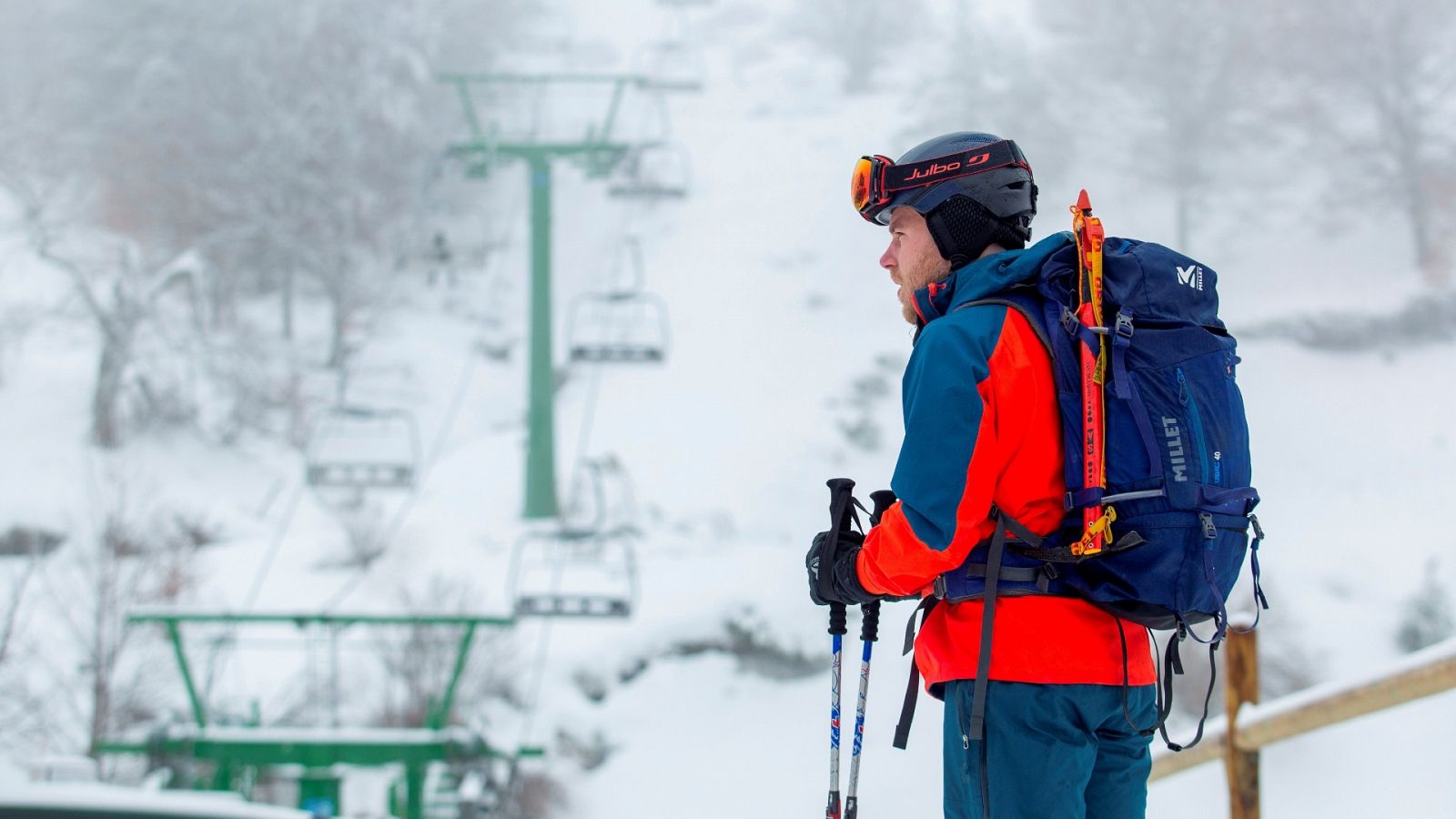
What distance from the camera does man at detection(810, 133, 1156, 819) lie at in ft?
4.81

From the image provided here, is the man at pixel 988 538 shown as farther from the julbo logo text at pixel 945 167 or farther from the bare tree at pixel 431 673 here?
the bare tree at pixel 431 673

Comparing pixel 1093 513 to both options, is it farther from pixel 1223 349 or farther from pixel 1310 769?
pixel 1310 769

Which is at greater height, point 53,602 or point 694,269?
point 694,269

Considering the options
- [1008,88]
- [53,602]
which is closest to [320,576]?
[53,602]

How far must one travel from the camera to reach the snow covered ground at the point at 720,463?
14.3 metres

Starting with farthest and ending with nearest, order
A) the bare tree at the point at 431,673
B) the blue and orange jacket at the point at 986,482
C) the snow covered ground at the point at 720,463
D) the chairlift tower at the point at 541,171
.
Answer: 1. the snow covered ground at the point at 720,463
2. the bare tree at the point at 431,673
3. the chairlift tower at the point at 541,171
4. the blue and orange jacket at the point at 986,482

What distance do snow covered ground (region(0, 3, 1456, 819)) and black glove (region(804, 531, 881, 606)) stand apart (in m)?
2.14

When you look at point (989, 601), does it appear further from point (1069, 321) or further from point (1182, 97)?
point (1182, 97)

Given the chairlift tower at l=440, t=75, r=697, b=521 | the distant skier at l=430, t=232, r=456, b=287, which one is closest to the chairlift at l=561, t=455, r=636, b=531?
the chairlift tower at l=440, t=75, r=697, b=521

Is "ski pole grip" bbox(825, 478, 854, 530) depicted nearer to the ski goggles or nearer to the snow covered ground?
the ski goggles

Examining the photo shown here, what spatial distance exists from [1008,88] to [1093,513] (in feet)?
97.6

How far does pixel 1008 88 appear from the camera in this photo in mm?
29422

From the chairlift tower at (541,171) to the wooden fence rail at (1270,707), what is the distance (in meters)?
8.97

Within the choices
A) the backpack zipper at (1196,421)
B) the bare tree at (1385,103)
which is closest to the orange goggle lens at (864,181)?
the backpack zipper at (1196,421)
